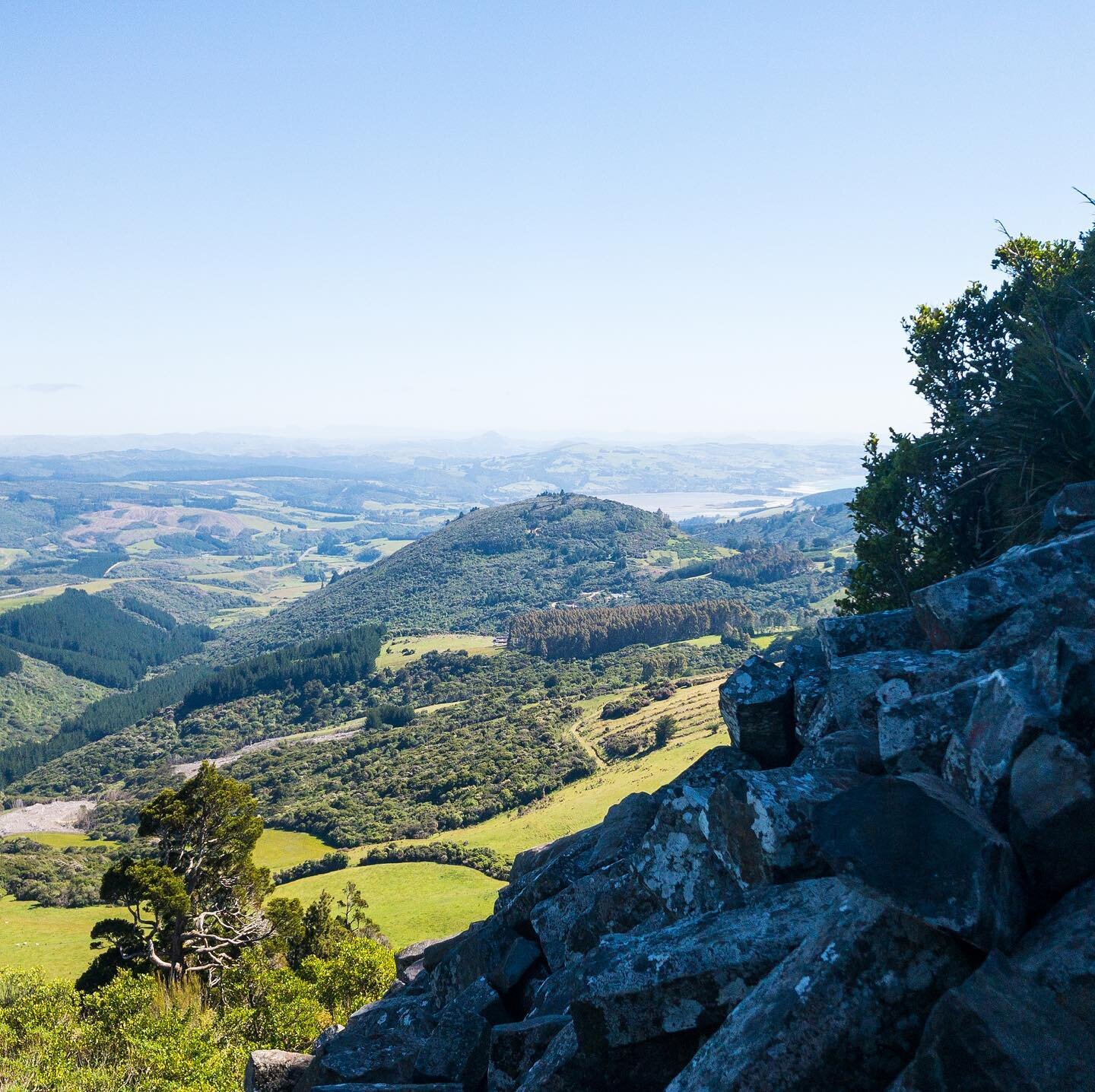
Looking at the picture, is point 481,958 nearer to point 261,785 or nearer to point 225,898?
point 225,898

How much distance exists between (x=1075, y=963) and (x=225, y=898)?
3548 cm

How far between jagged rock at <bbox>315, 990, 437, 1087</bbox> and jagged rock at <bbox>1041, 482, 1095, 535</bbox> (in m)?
9.24

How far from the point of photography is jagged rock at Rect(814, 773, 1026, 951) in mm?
4297

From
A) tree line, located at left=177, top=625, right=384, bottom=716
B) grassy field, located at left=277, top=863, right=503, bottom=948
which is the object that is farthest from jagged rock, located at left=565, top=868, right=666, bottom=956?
tree line, located at left=177, top=625, right=384, bottom=716

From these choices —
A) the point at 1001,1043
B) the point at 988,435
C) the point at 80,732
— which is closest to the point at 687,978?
the point at 1001,1043

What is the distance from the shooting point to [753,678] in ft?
32.0

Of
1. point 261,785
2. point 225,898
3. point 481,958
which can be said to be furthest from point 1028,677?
point 261,785

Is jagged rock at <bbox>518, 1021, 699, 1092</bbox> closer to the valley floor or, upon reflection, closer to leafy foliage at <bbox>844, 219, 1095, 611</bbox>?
leafy foliage at <bbox>844, 219, 1095, 611</bbox>

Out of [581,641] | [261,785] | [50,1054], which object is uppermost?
[50,1054]

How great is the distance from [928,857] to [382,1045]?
21.6ft

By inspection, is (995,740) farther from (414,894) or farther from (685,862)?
(414,894)

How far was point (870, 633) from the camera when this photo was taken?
966 cm

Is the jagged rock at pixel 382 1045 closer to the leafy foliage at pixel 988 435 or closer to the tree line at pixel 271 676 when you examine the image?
the leafy foliage at pixel 988 435

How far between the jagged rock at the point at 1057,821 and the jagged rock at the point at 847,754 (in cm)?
211
